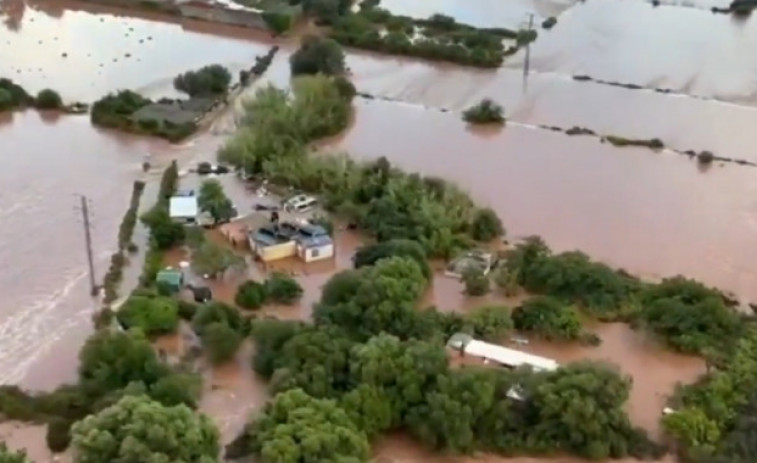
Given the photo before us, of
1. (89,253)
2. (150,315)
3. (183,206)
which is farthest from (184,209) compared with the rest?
(150,315)

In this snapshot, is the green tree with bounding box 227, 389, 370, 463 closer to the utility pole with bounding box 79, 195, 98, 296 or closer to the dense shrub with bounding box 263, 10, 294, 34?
the utility pole with bounding box 79, 195, 98, 296

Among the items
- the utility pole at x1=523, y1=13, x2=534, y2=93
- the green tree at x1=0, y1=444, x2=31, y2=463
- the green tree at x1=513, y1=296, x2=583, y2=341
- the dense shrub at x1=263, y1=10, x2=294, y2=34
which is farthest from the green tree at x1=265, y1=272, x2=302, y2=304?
the dense shrub at x1=263, y1=10, x2=294, y2=34

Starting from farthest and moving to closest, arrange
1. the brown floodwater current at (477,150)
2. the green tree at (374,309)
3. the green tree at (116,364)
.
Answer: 1. the brown floodwater current at (477,150)
2. the green tree at (374,309)
3. the green tree at (116,364)

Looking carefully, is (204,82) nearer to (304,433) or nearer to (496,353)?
(496,353)

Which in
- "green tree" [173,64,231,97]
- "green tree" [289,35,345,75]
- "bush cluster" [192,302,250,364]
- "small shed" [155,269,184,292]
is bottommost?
"bush cluster" [192,302,250,364]

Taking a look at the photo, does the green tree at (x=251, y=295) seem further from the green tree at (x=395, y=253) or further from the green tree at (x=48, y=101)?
the green tree at (x=48, y=101)

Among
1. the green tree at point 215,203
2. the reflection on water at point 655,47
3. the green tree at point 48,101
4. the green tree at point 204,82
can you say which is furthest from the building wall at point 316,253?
the reflection on water at point 655,47

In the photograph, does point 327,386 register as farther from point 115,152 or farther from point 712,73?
point 712,73

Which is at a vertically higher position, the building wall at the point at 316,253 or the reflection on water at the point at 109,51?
the reflection on water at the point at 109,51
